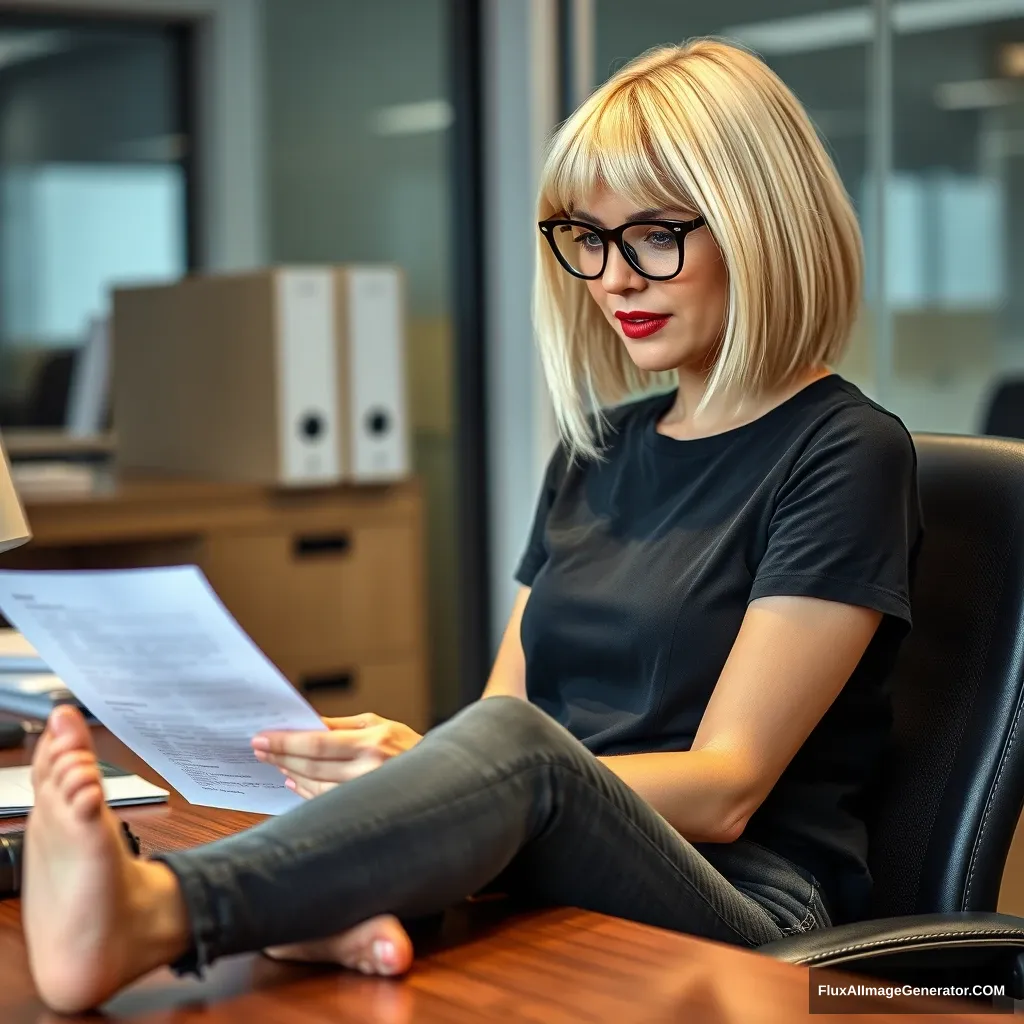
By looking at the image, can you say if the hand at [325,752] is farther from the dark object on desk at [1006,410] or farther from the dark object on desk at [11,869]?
the dark object on desk at [1006,410]

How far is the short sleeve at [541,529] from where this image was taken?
147 centimetres

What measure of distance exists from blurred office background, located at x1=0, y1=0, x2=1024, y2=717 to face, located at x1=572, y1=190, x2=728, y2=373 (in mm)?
1381

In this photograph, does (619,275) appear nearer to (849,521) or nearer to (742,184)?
(742,184)

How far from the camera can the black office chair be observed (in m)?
1.15

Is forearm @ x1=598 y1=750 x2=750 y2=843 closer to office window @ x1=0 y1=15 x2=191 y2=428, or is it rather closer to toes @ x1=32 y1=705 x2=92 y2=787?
toes @ x1=32 y1=705 x2=92 y2=787

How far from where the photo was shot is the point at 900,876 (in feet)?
3.96

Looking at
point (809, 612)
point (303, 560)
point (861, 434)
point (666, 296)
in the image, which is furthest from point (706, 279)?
point (303, 560)

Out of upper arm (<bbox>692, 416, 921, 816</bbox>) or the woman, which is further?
upper arm (<bbox>692, 416, 921, 816</bbox>)

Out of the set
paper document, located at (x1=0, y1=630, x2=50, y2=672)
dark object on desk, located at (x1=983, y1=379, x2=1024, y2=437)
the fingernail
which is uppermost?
dark object on desk, located at (x1=983, y1=379, x2=1024, y2=437)

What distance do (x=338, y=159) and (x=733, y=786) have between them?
3861mm

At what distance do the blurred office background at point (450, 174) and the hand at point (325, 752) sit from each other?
5.86 ft

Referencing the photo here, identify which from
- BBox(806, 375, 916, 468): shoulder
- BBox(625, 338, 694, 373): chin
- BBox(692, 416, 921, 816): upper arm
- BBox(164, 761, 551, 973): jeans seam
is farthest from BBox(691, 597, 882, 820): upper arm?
BBox(164, 761, 551, 973): jeans seam

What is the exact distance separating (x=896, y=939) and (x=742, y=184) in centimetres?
56

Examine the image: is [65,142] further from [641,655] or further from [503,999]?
[503,999]
